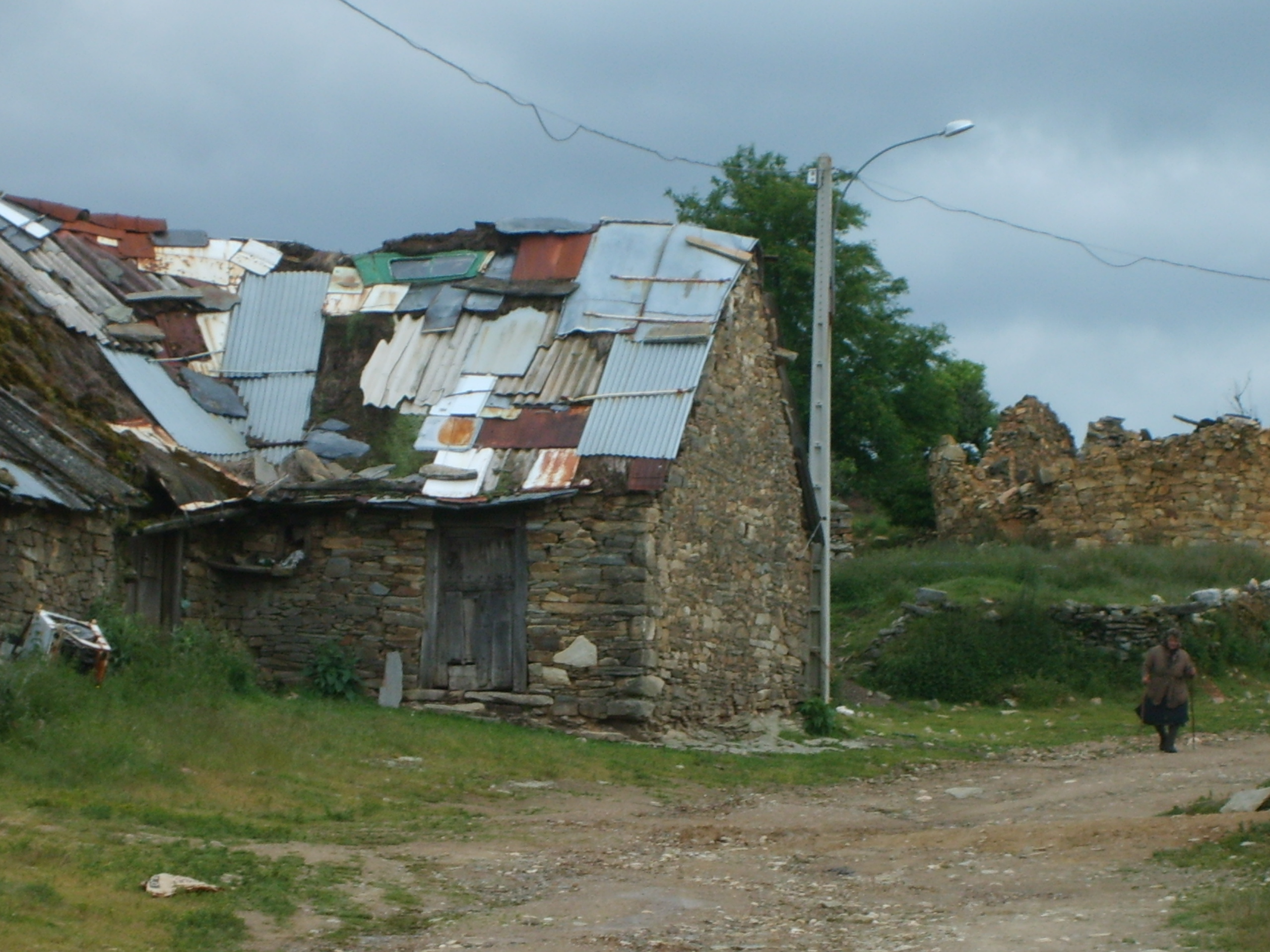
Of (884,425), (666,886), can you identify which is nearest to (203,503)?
(666,886)

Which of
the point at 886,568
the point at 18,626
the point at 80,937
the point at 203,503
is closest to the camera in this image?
the point at 80,937

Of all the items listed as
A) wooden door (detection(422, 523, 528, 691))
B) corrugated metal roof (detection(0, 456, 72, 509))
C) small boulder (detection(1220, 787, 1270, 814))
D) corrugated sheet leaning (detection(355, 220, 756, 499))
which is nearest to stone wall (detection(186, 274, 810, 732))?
wooden door (detection(422, 523, 528, 691))

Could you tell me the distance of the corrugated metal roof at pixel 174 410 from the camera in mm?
17969

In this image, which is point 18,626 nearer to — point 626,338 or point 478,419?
point 478,419

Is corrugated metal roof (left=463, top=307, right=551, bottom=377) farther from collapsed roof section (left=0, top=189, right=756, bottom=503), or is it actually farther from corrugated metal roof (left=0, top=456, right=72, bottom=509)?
corrugated metal roof (left=0, top=456, right=72, bottom=509)

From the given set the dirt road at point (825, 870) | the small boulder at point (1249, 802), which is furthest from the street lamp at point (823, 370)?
the small boulder at point (1249, 802)

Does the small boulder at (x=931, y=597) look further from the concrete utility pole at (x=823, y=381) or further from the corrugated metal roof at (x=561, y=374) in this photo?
the corrugated metal roof at (x=561, y=374)

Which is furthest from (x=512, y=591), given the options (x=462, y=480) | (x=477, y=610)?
(x=462, y=480)

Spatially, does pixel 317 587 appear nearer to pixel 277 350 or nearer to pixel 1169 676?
pixel 277 350

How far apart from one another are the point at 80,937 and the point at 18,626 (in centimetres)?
723

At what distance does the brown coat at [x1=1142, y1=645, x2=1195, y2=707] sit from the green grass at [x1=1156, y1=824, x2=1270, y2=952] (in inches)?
301

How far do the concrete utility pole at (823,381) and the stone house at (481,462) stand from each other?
0.38m

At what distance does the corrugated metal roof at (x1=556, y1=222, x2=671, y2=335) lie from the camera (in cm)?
1831

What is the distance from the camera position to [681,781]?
14492 mm
